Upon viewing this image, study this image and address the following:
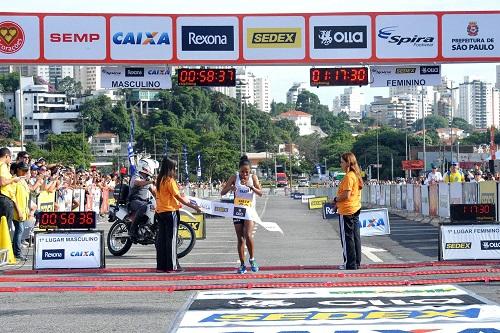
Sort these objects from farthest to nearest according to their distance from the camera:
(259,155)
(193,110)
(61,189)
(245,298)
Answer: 1. (259,155)
2. (193,110)
3. (61,189)
4. (245,298)

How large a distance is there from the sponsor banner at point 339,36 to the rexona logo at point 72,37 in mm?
4901

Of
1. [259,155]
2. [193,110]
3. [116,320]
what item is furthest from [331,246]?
[259,155]

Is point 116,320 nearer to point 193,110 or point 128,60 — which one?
point 128,60

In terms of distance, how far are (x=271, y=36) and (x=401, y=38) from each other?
297 cm

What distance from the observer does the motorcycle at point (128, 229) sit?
683 inches

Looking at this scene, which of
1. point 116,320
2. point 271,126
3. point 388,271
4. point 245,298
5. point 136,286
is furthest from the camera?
point 271,126

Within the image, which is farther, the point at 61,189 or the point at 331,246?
the point at 61,189

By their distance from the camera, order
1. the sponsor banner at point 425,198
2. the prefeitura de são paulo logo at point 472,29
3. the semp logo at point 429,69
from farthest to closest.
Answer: the sponsor banner at point 425,198 < the semp logo at point 429,69 < the prefeitura de são paulo logo at point 472,29

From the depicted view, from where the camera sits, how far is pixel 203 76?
77.2 ft

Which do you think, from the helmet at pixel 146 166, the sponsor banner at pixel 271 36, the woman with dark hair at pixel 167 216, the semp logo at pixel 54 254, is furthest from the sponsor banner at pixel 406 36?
the semp logo at pixel 54 254

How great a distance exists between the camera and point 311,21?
2216 cm

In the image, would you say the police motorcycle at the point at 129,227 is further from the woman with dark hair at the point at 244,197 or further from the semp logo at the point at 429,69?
the semp logo at the point at 429,69

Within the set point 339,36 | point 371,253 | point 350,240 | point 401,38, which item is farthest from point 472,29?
point 350,240

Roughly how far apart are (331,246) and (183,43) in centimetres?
566
